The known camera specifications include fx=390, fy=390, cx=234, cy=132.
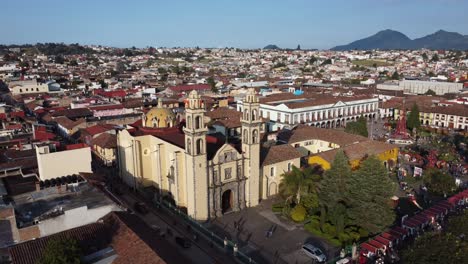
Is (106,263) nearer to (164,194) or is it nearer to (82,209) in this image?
(82,209)

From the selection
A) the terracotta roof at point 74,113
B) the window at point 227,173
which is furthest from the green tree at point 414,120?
→ the terracotta roof at point 74,113

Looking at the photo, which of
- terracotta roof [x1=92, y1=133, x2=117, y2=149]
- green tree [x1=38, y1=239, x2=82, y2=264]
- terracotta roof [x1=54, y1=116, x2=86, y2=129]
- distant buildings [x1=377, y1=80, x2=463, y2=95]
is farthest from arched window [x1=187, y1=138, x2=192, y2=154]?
distant buildings [x1=377, y1=80, x2=463, y2=95]

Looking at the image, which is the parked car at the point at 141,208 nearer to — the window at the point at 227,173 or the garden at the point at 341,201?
the window at the point at 227,173

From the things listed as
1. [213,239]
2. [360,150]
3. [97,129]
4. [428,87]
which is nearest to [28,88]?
[97,129]

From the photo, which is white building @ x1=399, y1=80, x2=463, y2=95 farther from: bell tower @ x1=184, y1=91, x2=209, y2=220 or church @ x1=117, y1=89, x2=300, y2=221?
bell tower @ x1=184, y1=91, x2=209, y2=220

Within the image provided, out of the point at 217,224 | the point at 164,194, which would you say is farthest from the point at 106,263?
the point at 164,194

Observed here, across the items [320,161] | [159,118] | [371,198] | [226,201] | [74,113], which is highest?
[159,118]

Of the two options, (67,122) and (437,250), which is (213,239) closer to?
(437,250)
